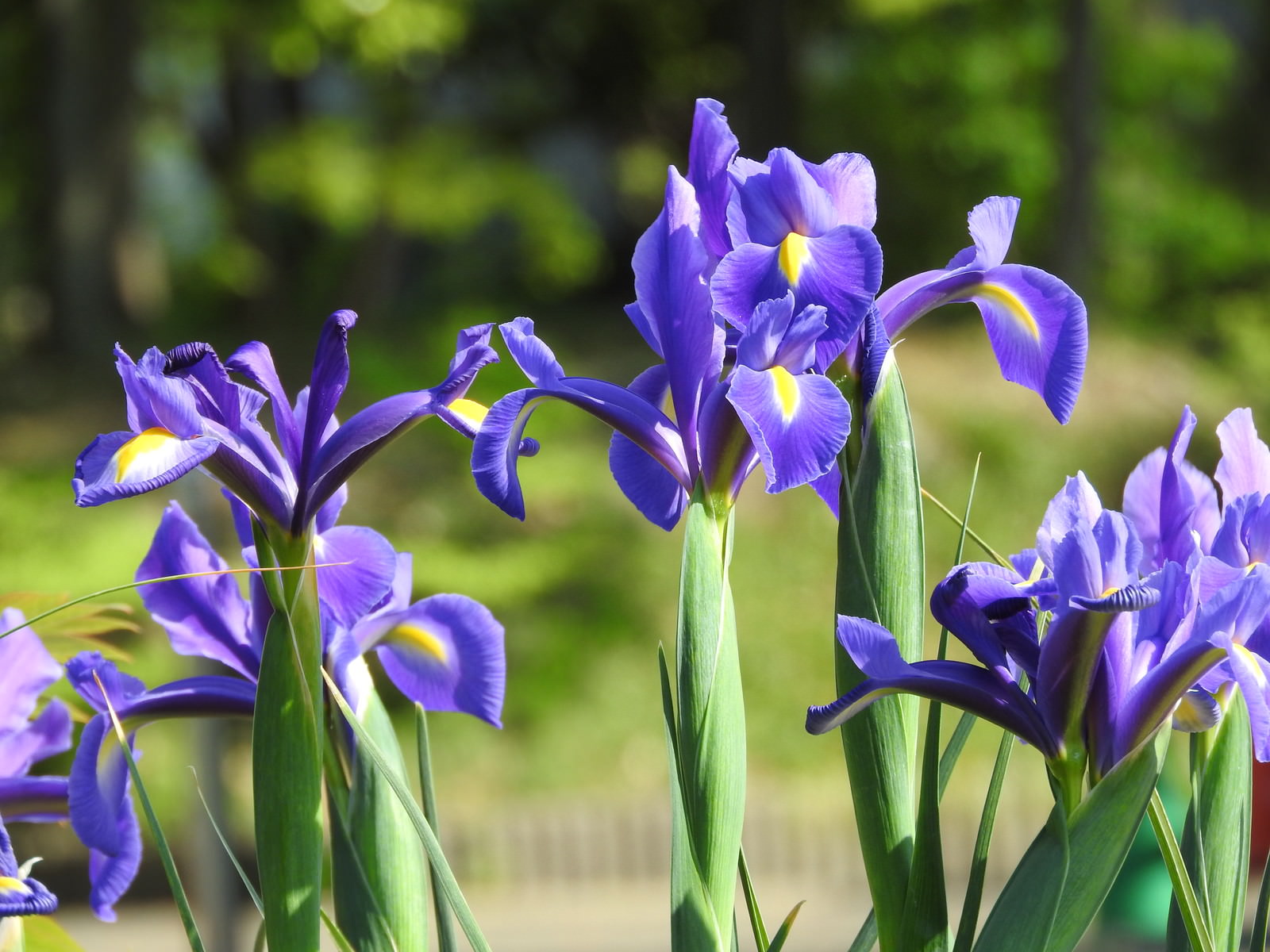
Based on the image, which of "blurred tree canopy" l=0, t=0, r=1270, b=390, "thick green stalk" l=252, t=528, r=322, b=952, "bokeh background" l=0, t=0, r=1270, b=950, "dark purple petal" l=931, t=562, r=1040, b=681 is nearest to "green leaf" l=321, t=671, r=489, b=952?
"thick green stalk" l=252, t=528, r=322, b=952

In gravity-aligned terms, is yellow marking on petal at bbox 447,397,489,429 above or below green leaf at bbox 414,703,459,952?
above

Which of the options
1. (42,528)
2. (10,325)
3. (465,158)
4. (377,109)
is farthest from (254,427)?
(10,325)

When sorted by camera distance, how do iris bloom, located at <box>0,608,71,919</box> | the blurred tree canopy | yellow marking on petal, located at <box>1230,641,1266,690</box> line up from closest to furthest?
yellow marking on petal, located at <box>1230,641,1266,690</box>
iris bloom, located at <box>0,608,71,919</box>
the blurred tree canopy

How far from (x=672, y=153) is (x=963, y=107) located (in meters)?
Result: 1.91

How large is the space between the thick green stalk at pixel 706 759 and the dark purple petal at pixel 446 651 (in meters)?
0.14

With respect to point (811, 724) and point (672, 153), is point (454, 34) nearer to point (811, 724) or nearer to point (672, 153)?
point (672, 153)

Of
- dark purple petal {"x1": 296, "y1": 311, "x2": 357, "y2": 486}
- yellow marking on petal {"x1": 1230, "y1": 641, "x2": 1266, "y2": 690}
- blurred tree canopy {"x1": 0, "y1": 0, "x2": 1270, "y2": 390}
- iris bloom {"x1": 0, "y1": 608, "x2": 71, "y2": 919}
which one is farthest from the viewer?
blurred tree canopy {"x1": 0, "y1": 0, "x2": 1270, "y2": 390}

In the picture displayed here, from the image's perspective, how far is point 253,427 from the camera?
634 millimetres

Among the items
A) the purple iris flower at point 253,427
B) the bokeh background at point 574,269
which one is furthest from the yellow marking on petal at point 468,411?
the bokeh background at point 574,269

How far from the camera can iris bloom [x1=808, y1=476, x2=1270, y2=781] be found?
1.82 feet

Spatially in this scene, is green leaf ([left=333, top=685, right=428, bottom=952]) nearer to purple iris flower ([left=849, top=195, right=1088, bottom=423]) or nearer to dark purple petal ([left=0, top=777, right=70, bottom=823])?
dark purple petal ([left=0, top=777, right=70, bottom=823])

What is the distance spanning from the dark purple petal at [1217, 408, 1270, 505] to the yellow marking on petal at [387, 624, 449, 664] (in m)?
0.40

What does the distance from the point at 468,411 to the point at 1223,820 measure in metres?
0.41

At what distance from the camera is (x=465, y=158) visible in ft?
21.9
